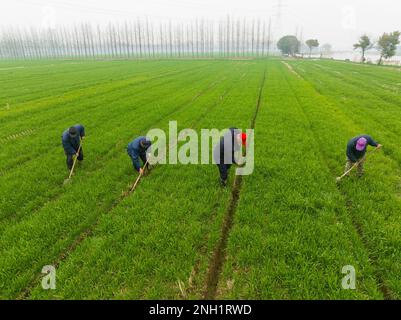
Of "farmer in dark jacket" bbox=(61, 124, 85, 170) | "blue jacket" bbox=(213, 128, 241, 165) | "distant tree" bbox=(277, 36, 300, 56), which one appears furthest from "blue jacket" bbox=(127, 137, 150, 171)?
"distant tree" bbox=(277, 36, 300, 56)

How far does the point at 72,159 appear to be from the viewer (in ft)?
24.6

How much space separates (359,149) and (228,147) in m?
3.09

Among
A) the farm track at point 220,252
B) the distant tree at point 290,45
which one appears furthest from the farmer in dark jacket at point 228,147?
the distant tree at point 290,45

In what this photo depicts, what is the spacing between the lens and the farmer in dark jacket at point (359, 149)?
6.05 metres

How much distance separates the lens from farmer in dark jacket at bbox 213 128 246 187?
5898 mm

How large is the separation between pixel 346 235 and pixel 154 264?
348 centimetres

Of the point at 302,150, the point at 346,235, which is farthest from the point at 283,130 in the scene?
the point at 346,235

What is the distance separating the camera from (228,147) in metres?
6.05

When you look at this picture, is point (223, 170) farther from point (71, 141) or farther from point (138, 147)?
point (71, 141)

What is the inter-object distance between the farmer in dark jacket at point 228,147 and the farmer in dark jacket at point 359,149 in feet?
9.10

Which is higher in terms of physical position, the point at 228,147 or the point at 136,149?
the point at 228,147

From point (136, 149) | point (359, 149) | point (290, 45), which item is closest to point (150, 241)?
point (136, 149)

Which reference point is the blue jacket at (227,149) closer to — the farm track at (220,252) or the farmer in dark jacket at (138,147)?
the farm track at (220,252)

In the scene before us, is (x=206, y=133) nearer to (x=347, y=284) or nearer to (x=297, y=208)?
(x=297, y=208)
